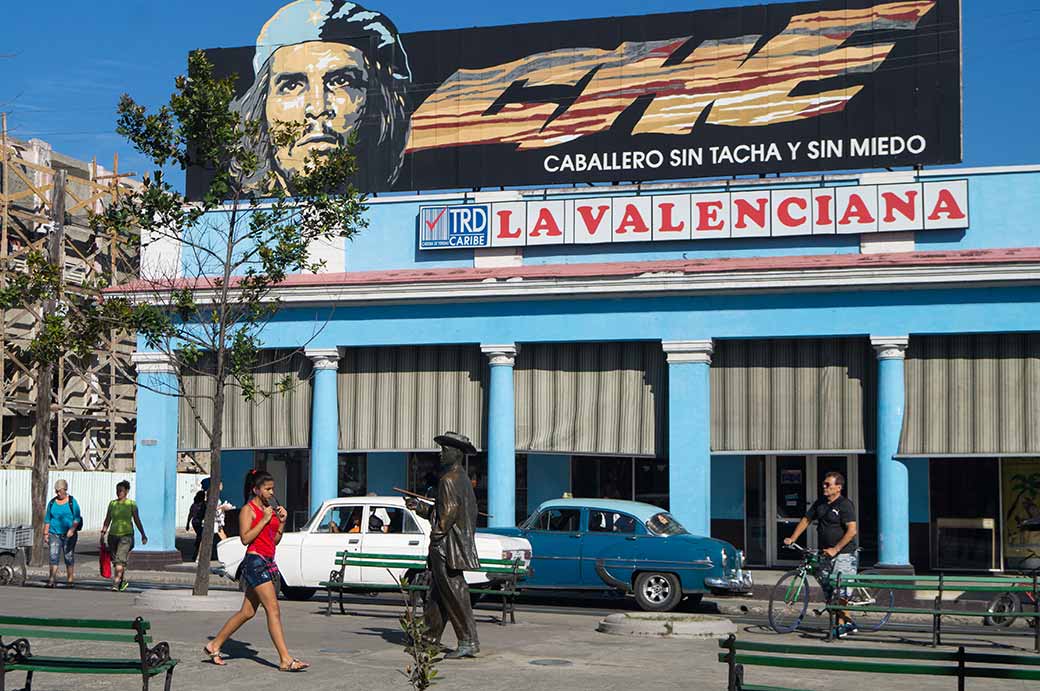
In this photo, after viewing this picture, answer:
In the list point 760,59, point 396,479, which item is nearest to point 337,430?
point 396,479

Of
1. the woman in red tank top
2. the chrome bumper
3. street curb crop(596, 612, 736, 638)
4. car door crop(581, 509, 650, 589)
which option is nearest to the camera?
the woman in red tank top

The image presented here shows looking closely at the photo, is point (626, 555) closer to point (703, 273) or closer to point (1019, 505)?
point (703, 273)

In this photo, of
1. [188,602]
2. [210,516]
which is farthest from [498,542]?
[188,602]

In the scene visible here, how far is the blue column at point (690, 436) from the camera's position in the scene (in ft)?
77.8

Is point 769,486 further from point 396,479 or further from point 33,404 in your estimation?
point 33,404

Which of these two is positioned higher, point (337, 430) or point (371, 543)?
point (337, 430)

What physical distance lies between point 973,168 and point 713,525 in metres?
8.17

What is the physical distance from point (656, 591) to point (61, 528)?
9.90 meters

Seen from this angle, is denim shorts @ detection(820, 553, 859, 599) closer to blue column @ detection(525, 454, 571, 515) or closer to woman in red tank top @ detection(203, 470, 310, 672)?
woman in red tank top @ detection(203, 470, 310, 672)

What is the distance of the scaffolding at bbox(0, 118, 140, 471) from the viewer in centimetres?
4284

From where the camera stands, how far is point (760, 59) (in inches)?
1031

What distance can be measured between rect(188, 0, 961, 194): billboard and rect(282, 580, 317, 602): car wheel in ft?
32.6

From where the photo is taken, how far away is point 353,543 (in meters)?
19.6

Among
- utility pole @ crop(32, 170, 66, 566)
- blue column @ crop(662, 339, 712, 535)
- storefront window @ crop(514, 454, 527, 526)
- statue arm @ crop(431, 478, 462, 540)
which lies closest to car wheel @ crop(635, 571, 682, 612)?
blue column @ crop(662, 339, 712, 535)
